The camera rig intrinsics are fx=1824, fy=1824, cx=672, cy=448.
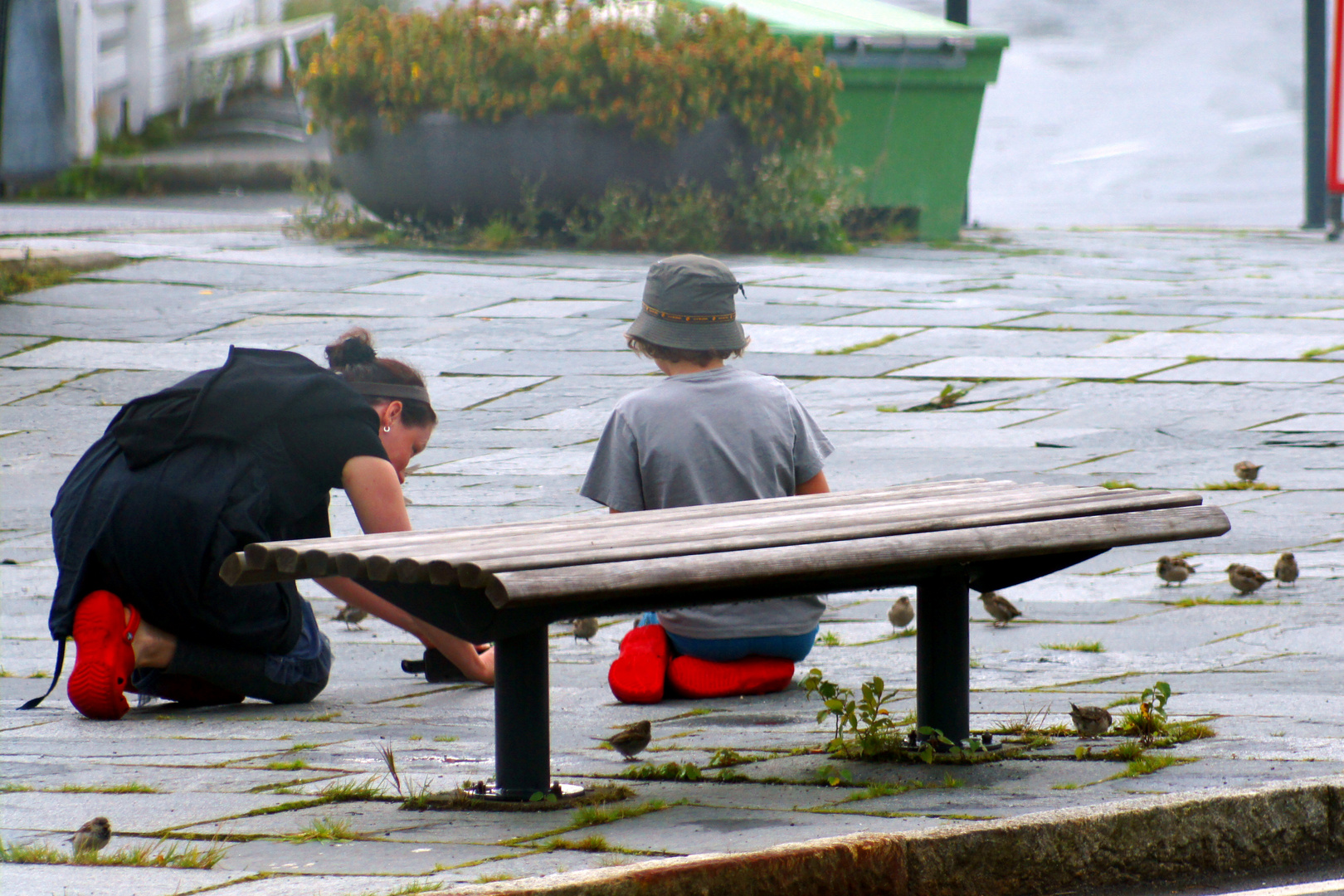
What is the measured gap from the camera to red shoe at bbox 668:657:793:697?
4074 mm

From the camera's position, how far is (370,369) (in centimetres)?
421

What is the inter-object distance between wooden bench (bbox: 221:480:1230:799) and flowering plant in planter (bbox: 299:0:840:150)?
785 cm

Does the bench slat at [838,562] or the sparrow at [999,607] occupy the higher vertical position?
the bench slat at [838,562]

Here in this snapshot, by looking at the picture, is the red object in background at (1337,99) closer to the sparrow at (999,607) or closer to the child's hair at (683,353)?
the sparrow at (999,607)

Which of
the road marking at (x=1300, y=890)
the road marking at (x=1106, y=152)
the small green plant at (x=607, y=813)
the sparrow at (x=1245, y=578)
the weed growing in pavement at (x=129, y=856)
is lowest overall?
the sparrow at (x=1245, y=578)

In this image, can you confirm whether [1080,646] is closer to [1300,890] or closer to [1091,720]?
[1091,720]

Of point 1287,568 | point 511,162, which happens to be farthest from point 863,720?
point 511,162

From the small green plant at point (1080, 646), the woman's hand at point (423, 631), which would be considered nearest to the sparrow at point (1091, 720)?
the small green plant at point (1080, 646)

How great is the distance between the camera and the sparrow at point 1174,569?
5.18 m

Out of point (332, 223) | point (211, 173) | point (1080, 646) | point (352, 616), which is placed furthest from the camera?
point (211, 173)

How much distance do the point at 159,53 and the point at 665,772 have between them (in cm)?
1713

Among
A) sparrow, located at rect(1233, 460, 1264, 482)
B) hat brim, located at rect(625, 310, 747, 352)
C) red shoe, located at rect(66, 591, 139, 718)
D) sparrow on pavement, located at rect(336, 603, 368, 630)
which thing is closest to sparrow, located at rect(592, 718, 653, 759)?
hat brim, located at rect(625, 310, 747, 352)

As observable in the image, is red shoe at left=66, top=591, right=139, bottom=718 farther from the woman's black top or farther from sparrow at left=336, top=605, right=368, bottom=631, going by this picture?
sparrow at left=336, top=605, right=368, bottom=631

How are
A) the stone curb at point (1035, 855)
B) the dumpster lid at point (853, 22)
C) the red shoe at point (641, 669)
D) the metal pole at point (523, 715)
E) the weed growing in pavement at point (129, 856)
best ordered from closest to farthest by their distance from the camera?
1. the stone curb at point (1035, 855)
2. the weed growing in pavement at point (129, 856)
3. the metal pole at point (523, 715)
4. the red shoe at point (641, 669)
5. the dumpster lid at point (853, 22)
